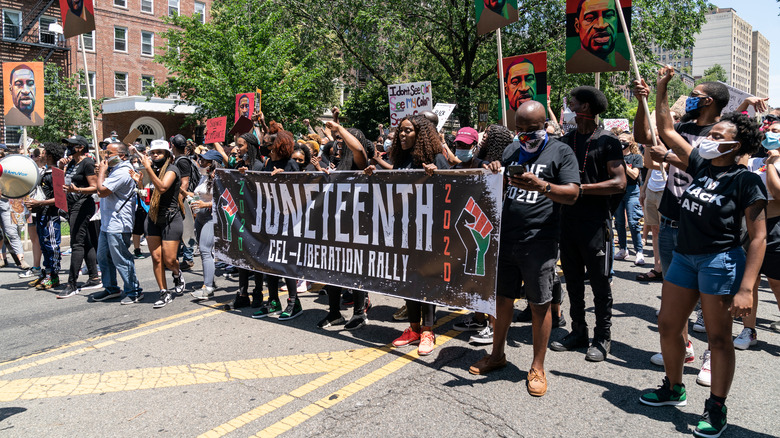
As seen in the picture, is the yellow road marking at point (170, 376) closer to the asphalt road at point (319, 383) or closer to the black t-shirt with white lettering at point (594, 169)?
the asphalt road at point (319, 383)

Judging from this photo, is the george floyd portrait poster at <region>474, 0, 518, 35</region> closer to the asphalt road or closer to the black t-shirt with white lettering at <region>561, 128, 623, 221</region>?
the black t-shirt with white lettering at <region>561, 128, 623, 221</region>

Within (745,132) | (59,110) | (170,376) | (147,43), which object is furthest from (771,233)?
(147,43)

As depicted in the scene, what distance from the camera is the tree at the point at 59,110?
1174 inches

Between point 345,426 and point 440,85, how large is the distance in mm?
24989

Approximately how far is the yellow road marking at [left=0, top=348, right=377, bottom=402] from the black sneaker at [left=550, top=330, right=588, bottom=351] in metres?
1.64

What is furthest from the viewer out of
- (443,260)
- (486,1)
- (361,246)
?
(486,1)

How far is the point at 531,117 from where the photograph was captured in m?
3.94

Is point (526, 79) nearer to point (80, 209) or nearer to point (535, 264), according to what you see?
point (535, 264)

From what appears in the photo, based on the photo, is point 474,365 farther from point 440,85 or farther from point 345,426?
point 440,85

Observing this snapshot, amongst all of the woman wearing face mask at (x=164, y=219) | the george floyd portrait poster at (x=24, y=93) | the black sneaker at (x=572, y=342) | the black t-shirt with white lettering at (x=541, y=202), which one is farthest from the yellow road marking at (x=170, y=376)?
the george floyd portrait poster at (x=24, y=93)

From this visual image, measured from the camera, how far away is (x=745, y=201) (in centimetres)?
326

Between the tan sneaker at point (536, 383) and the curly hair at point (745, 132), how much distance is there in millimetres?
1985

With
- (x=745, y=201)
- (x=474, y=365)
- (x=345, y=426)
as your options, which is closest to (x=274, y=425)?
(x=345, y=426)

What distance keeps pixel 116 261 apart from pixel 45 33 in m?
37.3
